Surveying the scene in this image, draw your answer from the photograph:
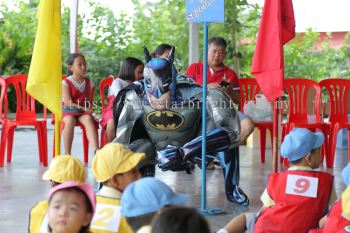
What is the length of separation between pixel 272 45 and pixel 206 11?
0.58 meters

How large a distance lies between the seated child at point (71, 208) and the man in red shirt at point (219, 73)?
3.89 m

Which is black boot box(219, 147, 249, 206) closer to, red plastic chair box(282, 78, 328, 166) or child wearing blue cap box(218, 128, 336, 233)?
child wearing blue cap box(218, 128, 336, 233)

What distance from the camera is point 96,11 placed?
1592cm

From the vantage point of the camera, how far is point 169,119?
19.5 feet

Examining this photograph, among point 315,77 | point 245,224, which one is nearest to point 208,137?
point 245,224

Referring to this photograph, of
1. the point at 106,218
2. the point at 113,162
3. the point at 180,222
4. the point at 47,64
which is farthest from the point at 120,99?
the point at 180,222

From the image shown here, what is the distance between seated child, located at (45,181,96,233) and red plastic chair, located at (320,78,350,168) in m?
5.35

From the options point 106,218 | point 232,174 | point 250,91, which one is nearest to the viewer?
point 106,218

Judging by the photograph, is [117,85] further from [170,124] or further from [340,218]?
[340,218]

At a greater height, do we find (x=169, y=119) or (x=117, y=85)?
(x=117, y=85)

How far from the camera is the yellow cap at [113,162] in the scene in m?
3.90

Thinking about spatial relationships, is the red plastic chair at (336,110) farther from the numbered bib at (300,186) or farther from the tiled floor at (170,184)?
the numbered bib at (300,186)

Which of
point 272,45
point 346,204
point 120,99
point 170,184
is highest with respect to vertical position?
point 272,45

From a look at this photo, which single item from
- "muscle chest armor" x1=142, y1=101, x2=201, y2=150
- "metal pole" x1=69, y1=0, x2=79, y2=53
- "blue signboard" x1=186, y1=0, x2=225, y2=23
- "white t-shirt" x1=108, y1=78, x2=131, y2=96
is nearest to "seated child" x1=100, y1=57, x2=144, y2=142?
"white t-shirt" x1=108, y1=78, x2=131, y2=96
